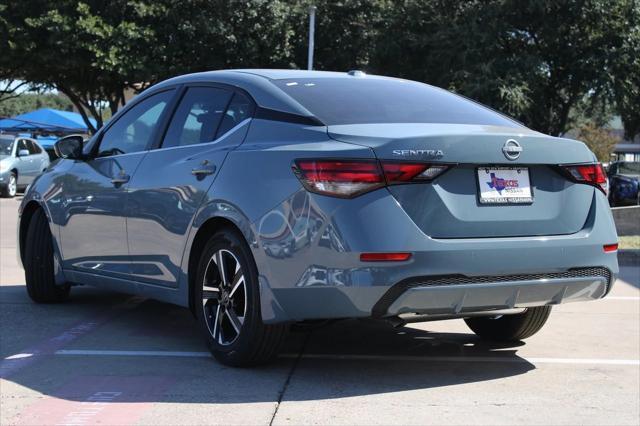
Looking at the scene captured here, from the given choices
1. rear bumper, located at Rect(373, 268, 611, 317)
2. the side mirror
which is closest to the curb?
rear bumper, located at Rect(373, 268, 611, 317)

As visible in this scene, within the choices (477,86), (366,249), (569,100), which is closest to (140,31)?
(477,86)

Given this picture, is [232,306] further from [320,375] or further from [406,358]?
[406,358]

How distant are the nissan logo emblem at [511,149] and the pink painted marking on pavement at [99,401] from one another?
208 cm

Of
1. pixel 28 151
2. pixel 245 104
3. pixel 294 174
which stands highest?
pixel 245 104

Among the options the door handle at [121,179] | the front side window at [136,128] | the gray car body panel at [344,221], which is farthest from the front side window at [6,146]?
the gray car body panel at [344,221]

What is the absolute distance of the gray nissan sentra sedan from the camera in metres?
4.10

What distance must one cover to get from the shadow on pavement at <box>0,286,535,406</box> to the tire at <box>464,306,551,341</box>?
94 millimetres

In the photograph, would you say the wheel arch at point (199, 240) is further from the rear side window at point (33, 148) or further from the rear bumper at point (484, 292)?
the rear side window at point (33, 148)

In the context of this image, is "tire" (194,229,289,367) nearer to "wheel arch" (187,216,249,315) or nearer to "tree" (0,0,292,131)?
"wheel arch" (187,216,249,315)

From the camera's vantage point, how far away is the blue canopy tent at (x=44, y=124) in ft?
125

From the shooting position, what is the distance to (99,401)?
417 cm

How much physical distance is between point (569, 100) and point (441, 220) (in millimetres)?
25953

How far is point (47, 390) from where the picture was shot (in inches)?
172

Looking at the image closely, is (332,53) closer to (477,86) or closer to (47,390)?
(477,86)
